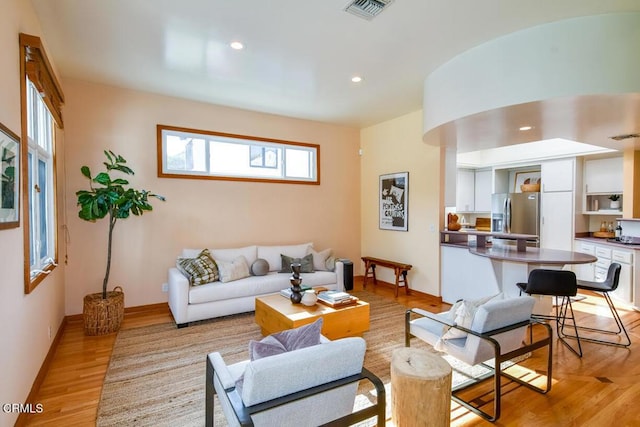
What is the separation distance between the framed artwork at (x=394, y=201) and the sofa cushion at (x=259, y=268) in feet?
7.76

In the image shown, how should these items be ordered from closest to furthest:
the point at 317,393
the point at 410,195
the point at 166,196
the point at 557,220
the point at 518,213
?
1. the point at 317,393
2. the point at 166,196
3. the point at 410,195
4. the point at 557,220
5. the point at 518,213

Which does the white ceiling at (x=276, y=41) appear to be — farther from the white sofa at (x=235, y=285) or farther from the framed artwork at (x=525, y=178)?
the framed artwork at (x=525, y=178)

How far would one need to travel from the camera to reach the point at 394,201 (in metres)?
5.62

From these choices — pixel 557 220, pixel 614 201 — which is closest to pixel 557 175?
pixel 557 220

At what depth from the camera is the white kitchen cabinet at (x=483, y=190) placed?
7.40 m

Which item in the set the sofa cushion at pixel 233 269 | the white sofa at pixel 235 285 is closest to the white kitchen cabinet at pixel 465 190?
the white sofa at pixel 235 285

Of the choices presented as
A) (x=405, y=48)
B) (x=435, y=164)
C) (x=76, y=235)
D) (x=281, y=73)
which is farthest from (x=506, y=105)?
(x=76, y=235)

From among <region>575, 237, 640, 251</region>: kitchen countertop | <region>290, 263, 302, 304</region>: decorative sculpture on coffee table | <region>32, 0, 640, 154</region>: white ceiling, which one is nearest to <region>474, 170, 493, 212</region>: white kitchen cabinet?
<region>575, 237, 640, 251</region>: kitchen countertop

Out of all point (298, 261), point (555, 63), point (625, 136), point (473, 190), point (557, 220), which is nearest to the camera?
point (555, 63)

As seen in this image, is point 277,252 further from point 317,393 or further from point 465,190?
point 465,190

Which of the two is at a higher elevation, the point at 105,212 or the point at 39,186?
the point at 39,186

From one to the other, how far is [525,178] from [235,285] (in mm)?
6480

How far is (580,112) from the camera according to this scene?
305 centimetres

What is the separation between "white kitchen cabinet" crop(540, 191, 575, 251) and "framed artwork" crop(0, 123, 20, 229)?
24.2 feet
